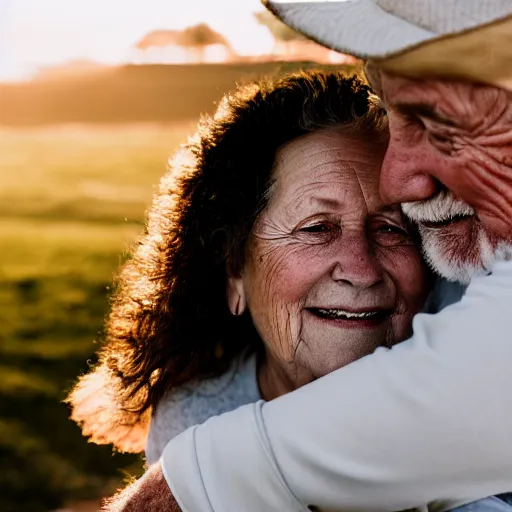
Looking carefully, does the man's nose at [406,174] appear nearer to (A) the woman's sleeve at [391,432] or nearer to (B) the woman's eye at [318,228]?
(A) the woman's sleeve at [391,432]

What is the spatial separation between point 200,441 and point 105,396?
1632 mm

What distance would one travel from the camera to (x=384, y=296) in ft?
8.70

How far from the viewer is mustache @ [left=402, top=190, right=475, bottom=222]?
213cm

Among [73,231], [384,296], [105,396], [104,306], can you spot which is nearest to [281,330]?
[384,296]

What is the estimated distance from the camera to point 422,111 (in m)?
2.04

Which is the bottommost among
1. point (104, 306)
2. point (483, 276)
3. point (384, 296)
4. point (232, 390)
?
point (104, 306)

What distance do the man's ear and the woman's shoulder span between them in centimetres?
36

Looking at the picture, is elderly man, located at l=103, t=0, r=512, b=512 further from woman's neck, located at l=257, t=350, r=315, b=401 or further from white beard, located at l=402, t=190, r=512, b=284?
woman's neck, located at l=257, t=350, r=315, b=401

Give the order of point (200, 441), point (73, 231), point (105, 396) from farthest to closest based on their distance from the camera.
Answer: point (73, 231) < point (105, 396) < point (200, 441)

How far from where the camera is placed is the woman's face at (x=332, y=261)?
264 centimetres

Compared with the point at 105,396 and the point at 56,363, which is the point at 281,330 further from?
the point at 56,363

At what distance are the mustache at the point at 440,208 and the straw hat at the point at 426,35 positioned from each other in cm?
33

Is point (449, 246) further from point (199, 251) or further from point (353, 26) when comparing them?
point (199, 251)

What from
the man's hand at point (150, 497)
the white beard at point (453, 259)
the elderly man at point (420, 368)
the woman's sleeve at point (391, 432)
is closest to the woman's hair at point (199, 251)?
the white beard at point (453, 259)
